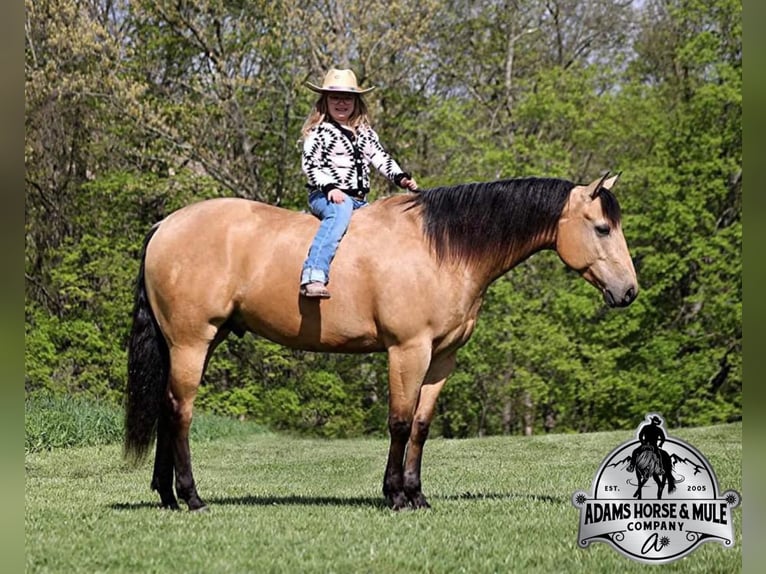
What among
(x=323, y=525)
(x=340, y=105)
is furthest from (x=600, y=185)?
(x=323, y=525)

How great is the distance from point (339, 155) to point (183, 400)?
2008 millimetres

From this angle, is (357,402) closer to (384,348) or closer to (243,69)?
(243,69)

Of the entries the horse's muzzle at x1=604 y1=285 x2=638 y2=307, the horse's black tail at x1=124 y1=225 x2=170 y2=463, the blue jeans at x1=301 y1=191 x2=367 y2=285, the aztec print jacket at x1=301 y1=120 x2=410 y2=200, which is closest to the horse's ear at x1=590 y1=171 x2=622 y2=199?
the horse's muzzle at x1=604 y1=285 x2=638 y2=307

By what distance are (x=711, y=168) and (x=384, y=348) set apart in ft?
54.5

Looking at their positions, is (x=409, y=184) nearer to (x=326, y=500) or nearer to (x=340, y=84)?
(x=340, y=84)

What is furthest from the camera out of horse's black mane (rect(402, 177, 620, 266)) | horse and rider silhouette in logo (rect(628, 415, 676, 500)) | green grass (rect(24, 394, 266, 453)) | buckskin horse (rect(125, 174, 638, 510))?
green grass (rect(24, 394, 266, 453))

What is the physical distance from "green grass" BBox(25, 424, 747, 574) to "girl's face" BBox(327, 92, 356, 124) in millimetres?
2740

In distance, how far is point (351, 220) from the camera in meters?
6.84

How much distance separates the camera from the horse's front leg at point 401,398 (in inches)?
258

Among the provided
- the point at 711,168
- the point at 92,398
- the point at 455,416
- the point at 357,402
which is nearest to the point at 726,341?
the point at 711,168

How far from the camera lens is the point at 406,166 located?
2156 centimetres

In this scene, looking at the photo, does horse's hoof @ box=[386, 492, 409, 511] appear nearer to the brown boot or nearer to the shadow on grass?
the shadow on grass

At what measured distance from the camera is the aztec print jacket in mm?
6891
